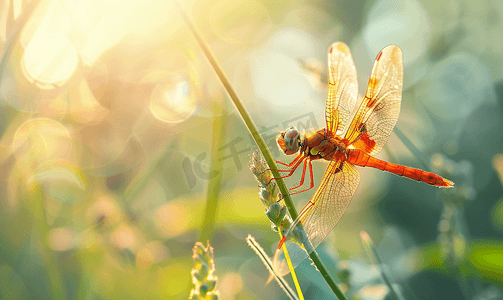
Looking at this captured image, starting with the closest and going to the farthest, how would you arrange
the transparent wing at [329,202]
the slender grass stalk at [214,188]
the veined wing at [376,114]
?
the slender grass stalk at [214,188] < the transparent wing at [329,202] < the veined wing at [376,114]

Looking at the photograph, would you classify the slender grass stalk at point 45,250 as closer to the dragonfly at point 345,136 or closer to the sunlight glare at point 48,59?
the sunlight glare at point 48,59

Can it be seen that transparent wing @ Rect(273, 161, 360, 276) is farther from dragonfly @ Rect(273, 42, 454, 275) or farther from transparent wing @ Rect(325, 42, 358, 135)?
transparent wing @ Rect(325, 42, 358, 135)

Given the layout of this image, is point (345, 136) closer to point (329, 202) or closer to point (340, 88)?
point (340, 88)

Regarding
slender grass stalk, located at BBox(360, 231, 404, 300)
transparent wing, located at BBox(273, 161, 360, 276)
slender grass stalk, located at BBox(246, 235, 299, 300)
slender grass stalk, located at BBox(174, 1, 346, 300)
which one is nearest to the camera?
slender grass stalk, located at BBox(174, 1, 346, 300)

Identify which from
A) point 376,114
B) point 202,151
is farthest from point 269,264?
point 202,151

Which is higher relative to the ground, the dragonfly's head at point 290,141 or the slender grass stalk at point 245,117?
the dragonfly's head at point 290,141

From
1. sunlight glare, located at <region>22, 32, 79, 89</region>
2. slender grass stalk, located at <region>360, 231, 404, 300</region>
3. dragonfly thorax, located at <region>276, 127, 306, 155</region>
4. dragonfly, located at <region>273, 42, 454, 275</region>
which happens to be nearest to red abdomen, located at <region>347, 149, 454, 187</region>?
dragonfly, located at <region>273, 42, 454, 275</region>

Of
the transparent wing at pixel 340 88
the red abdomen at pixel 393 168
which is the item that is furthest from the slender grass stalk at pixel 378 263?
the transparent wing at pixel 340 88
